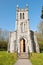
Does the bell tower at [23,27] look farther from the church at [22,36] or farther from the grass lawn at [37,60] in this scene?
the grass lawn at [37,60]

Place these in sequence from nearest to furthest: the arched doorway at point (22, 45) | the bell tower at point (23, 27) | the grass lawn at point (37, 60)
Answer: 1. the grass lawn at point (37, 60)
2. the bell tower at point (23, 27)
3. the arched doorway at point (22, 45)

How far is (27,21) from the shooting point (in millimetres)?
42219

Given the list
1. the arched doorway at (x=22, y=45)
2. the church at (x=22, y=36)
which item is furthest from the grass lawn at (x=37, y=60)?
the arched doorway at (x=22, y=45)

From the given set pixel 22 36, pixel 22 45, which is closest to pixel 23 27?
pixel 22 36

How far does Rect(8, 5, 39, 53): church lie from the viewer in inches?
1629

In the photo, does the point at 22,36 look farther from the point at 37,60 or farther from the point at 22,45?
the point at 37,60

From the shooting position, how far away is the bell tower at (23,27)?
4134 cm

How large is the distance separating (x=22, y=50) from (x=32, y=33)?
176 inches

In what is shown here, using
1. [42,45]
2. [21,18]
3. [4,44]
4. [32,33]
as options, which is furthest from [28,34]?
[4,44]

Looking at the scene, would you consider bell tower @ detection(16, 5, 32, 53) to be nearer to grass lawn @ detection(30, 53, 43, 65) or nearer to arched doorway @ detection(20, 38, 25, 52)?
arched doorway @ detection(20, 38, 25, 52)

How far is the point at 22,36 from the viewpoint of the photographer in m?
41.5

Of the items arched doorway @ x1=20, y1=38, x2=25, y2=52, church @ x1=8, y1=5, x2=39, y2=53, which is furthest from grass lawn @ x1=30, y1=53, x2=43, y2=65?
arched doorway @ x1=20, y1=38, x2=25, y2=52

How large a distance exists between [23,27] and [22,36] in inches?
83.9

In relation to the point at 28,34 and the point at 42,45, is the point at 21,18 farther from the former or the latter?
the point at 42,45
